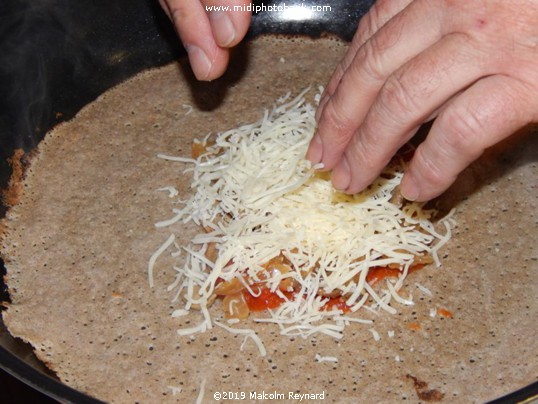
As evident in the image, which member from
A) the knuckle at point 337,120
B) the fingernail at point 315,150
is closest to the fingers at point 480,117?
the knuckle at point 337,120

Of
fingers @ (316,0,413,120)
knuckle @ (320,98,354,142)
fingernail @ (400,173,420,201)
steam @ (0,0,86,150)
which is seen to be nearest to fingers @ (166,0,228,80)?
fingers @ (316,0,413,120)

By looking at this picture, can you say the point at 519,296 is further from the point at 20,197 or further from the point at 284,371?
the point at 20,197

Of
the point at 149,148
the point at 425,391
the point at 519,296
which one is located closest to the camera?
the point at 425,391

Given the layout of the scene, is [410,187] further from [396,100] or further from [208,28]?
[208,28]

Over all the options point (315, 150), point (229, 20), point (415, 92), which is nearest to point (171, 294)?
point (315, 150)

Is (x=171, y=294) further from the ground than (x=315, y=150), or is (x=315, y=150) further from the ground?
(x=315, y=150)

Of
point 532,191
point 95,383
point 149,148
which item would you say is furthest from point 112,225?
point 532,191

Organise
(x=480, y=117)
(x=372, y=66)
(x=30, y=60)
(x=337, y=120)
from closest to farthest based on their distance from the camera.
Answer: (x=480, y=117), (x=372, y=66), (x=337, y=120), (x=30, y=60)
